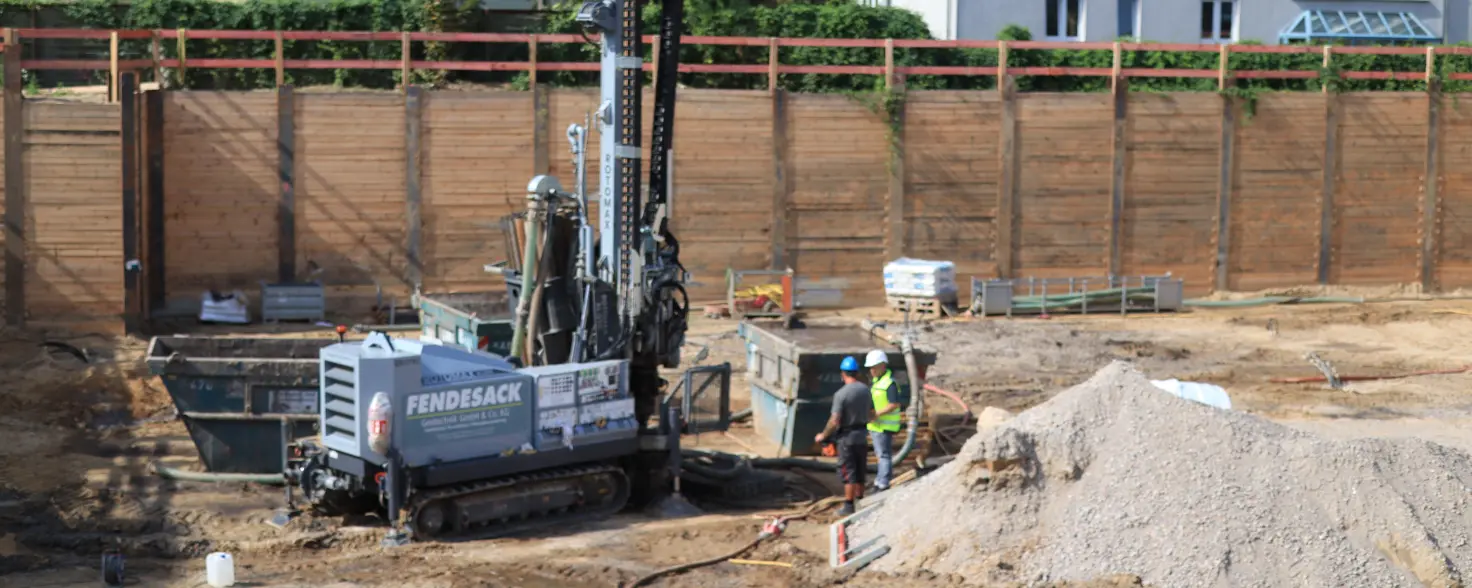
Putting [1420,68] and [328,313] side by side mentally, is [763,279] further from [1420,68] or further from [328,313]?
[1420,68]

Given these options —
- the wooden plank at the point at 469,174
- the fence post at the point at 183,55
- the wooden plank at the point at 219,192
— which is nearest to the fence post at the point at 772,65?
the wooden plank at the point at 469,174

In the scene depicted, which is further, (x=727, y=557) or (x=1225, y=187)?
(x=1225, y=187)

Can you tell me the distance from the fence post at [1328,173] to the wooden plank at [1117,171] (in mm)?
3930

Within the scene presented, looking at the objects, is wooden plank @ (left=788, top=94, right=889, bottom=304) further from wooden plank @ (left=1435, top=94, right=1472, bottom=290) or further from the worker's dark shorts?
the worker's dark shorts

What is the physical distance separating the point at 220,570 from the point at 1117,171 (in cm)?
2115

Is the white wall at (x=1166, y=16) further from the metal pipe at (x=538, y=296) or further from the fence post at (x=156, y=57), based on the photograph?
the metal pipe at (x=538, y=296)

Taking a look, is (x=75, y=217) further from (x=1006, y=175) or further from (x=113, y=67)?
(x=1006, y=175)

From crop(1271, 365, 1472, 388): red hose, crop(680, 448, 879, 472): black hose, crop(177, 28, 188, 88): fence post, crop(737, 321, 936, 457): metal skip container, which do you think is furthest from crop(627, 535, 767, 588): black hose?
crop(177, 28, 188, 88): fence post

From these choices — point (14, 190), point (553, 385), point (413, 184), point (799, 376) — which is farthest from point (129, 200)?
point (553, 385)

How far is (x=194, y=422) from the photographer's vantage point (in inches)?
655

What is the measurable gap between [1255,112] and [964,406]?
13442 millimetres

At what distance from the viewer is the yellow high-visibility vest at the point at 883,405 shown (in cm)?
1516

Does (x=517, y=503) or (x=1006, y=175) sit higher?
(x=1006, y=175)

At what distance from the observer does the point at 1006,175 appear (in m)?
30.1
